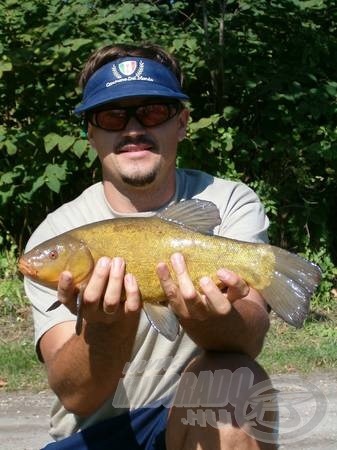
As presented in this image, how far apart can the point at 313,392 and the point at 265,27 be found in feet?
11.5

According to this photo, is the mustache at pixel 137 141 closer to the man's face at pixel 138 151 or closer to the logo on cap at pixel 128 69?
the man's face at pixel 138 151

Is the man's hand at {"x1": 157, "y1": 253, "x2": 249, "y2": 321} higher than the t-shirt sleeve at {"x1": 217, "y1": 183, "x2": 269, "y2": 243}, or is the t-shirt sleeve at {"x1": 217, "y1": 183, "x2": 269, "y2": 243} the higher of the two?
the t-shirt sleeve at {"x1": 217, "y1": 183, "x2": 269, "y2": 243}

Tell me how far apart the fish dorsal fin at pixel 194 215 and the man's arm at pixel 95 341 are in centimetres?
24

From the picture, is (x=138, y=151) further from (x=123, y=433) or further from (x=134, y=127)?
(x=123, y=433)

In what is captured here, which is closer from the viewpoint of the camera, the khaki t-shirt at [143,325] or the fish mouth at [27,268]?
the fish mouth at [27,268]

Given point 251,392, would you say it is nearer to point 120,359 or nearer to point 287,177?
point 120,359

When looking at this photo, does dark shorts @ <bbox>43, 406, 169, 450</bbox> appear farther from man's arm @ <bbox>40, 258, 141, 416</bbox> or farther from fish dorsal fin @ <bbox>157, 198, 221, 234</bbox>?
fish dorsal fin @ <bbox>157, 198, 221, 234</bbox>

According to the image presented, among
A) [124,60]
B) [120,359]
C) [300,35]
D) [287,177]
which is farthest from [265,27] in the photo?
[120,359]

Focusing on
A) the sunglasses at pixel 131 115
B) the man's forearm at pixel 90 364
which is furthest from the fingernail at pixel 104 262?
the sunglasses at pixel 131 115

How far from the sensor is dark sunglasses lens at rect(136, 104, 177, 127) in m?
Result: 3.08

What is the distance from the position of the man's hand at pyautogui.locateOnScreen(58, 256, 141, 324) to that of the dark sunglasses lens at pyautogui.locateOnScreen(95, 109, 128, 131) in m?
0.85

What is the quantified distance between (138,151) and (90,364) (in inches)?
32.7

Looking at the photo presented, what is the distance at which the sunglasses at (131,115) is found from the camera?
3072 millimetres

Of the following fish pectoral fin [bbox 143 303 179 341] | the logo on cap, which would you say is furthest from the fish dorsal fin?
the logo on cap
